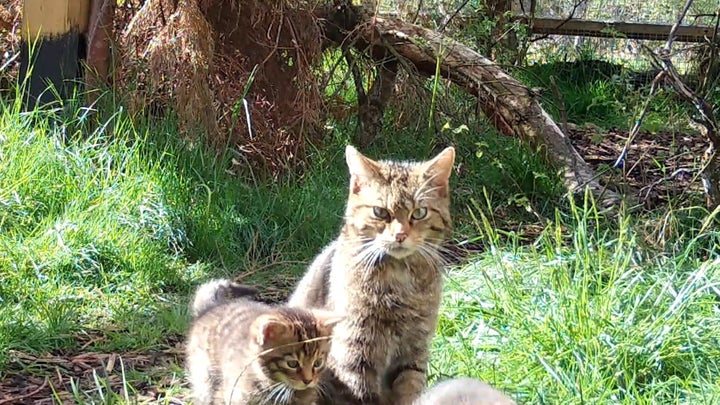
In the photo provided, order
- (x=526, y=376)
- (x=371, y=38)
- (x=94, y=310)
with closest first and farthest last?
(x=526, y=376) → (x=94, y=310) → (x=371, y=38)

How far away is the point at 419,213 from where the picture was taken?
3.32m

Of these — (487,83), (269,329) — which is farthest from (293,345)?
(487,83)

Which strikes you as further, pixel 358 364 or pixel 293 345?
pixel 358 364

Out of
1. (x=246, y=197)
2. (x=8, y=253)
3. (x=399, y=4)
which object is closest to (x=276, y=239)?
(x=246, y=197)

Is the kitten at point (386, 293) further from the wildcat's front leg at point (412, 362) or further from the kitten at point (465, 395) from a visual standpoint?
the kitten at point (465, 395)

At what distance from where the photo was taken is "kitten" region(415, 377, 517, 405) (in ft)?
7.50

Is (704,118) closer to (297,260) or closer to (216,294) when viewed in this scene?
(297,260)

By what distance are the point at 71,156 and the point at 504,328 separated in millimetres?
2645

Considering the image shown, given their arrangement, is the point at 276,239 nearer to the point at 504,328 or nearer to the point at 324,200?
the point at 324,200

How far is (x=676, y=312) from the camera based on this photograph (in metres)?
3.38

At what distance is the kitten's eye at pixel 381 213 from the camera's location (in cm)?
328

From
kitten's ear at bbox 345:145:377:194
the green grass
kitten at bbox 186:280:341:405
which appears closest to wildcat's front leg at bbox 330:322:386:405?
kitten at bbox 186:280:341:405

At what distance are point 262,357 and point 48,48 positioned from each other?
3.35 m

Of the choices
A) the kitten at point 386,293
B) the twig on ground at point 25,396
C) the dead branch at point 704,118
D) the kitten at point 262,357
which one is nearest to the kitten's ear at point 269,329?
the kitten at point 262,357
